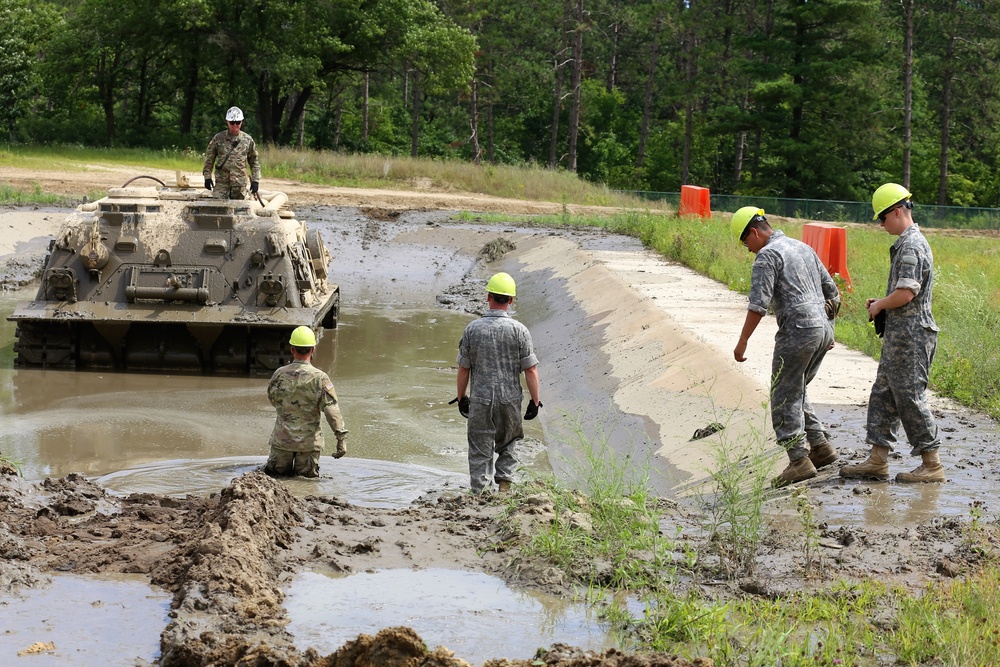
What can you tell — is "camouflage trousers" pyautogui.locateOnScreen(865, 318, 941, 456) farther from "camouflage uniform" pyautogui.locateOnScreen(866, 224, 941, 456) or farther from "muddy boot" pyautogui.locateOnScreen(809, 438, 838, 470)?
"muddy boot" pyautogui.locateOnScreen(809, 438, 838, 470)

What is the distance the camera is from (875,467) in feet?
Result: 28.6

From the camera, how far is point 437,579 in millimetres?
6746

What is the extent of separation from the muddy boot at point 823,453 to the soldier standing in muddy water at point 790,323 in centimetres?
16

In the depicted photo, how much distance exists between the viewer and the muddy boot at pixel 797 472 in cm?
862

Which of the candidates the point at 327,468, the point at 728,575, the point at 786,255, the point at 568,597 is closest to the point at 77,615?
the point at 568,597

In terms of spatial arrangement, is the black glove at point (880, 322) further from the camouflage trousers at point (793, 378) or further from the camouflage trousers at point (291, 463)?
the camouflage trousers at point (291, 463)

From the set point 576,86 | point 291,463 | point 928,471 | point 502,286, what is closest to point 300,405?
point 291,463

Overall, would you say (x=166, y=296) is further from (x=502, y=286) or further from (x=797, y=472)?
(x=797, y=472)

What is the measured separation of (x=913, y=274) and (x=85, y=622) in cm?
553

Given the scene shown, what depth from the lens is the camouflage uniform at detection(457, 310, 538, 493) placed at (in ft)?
28.1

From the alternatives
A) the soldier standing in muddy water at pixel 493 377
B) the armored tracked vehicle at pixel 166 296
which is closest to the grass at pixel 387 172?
the armored tracked vehicle at pixel 166 296

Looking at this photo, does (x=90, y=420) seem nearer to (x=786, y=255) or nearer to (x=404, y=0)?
(x=786, y=255)

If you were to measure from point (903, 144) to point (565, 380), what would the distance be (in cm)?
3374

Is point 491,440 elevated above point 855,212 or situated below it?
below
